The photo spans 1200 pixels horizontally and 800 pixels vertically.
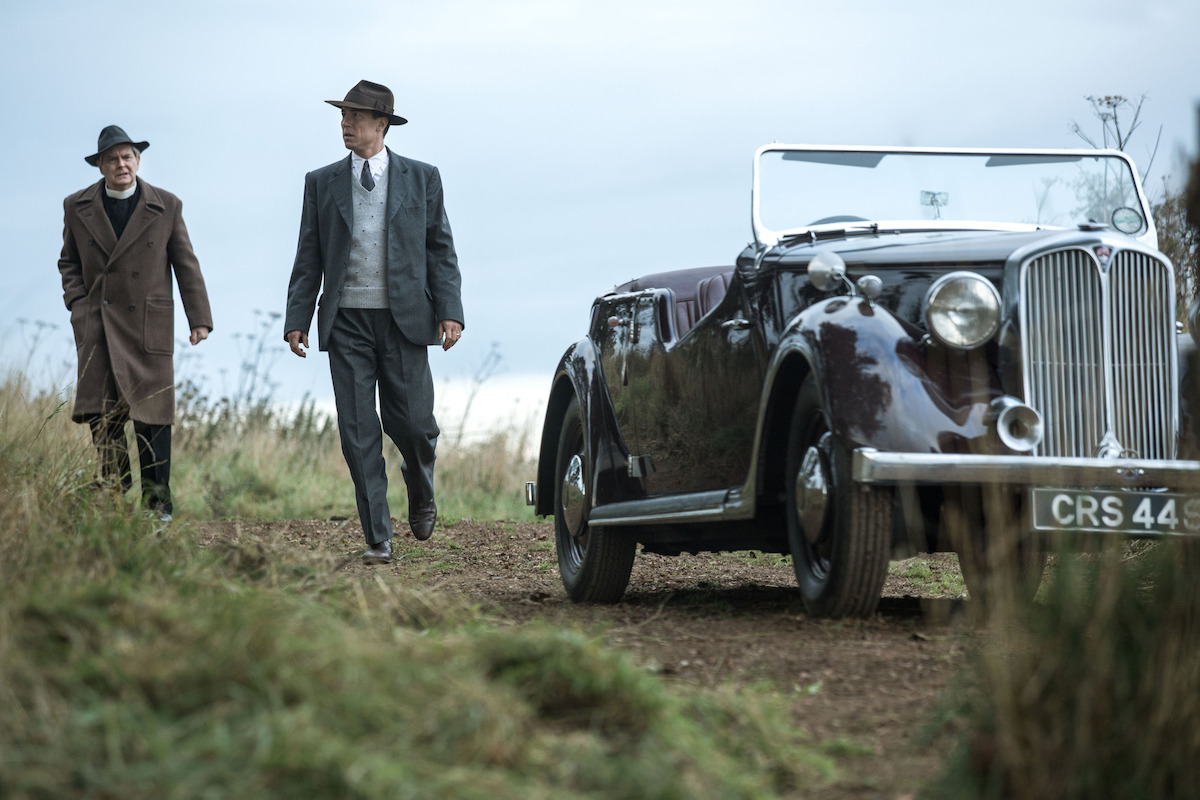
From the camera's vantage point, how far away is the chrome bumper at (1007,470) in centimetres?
373

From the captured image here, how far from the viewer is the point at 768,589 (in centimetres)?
598

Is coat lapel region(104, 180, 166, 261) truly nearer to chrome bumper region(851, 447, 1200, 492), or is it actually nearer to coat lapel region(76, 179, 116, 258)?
coat lapel region(76, 179, 116, 258)

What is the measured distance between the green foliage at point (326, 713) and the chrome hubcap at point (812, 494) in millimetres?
1065

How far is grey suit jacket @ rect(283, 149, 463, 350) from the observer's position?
6.95 meters

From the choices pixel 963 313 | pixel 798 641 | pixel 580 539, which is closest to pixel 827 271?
pixel 963 313

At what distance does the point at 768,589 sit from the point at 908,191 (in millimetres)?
1791

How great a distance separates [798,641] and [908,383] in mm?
795

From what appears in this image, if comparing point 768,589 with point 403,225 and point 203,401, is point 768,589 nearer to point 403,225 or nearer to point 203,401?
point 403,225

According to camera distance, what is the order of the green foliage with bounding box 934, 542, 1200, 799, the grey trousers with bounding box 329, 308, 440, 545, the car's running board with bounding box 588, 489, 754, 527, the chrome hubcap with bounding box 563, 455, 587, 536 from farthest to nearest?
1. the grey trousers with bounding box 329, 308, 440, 545
2. the chrome hubcap with bounding box 563, 455, 587, 536
3. the car's running board with bounding box 588, 489, 754, 527
4. the green foliage with bounding box 934, 542, 1200, 799

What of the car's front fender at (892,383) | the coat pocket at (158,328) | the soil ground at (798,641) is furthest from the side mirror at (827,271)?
the coat pocket at (158,328)

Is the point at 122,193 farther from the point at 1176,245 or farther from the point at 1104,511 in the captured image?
the point at 1104,511

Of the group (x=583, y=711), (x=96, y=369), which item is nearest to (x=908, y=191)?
(x=583, y=711)

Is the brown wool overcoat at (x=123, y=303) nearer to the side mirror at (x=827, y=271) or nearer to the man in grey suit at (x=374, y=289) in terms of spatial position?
the man in grey suit at (x=374, y=289)

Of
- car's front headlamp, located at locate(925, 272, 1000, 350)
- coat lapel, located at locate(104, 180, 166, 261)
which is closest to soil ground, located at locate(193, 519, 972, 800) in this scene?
car's front headlamp, located at locate(925, 272, 1000, 350)
